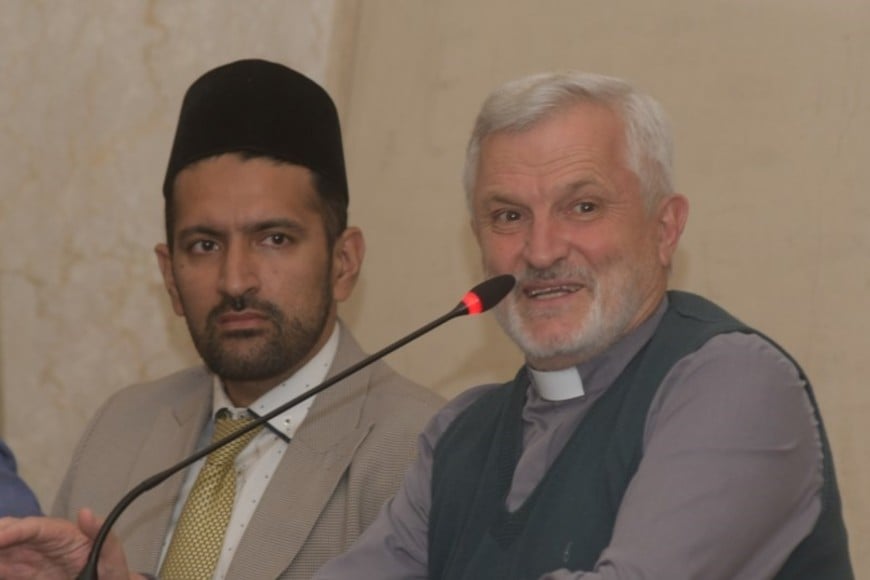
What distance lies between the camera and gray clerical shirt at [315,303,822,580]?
2.38 meters

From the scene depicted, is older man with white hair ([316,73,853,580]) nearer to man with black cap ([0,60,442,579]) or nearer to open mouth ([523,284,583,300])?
open mouth ([523,284,583,300])

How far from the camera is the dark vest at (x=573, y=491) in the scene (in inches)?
102

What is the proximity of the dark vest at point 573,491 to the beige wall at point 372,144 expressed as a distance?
79cm

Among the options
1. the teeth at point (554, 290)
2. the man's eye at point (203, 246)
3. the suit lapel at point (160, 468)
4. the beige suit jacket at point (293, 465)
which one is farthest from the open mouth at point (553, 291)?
the suit lapel at point (160, 468)

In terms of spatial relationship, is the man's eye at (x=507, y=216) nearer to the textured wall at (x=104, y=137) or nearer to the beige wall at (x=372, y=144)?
the beige wall at (x=372, y=144)

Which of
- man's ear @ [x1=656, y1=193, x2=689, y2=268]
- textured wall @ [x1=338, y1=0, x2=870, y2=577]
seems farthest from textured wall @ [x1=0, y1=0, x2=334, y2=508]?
man's ear @ [x1=656, y1=193, x2=689, y2=268]

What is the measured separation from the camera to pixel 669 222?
298 centimetres

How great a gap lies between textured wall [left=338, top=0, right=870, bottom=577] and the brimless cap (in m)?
0.59

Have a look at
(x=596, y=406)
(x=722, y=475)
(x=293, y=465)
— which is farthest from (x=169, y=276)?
(x=722, y=475)

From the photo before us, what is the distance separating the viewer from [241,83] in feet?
11.9

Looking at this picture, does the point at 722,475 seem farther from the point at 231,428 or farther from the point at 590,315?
the point at 231,428

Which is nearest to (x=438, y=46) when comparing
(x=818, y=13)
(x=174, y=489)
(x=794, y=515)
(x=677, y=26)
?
(x=677, y=26)

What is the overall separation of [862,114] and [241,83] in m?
1.23

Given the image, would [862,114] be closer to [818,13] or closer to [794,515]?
[818,13]
